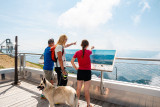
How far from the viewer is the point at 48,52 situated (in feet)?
9.62

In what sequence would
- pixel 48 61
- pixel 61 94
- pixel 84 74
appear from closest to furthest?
pixel 61 94
pixel 84 74
pixel 48 61

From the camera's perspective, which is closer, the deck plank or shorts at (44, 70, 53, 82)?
the deck plank

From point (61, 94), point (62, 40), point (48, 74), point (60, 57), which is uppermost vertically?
point (62, 40)

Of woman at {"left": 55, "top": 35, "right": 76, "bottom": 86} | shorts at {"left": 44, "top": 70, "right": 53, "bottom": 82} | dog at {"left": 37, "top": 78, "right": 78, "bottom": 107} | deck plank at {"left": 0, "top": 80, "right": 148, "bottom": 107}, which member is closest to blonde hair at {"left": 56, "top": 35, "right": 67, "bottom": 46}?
woman at {"left": 55, "top": 35, "right": 76, "bottom": 86}

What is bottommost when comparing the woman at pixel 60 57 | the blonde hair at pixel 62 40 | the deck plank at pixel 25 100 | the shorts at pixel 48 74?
the deck plank at pixel 25 100

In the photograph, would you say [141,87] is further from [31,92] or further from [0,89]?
[0,89]

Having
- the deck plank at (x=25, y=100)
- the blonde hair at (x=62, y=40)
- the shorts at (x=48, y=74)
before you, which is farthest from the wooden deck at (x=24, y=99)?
the blonde hair at (x=62, y=40)

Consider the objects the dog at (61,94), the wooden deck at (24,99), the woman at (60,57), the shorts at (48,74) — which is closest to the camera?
the dog at (61,94)

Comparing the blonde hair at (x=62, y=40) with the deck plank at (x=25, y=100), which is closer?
the blonde hair at (x=62, y=40)

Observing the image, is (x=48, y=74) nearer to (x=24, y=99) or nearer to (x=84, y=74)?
(x=24, y=99)

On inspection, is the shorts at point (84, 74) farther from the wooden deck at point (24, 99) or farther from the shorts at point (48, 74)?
the shorts at point (48, 74)

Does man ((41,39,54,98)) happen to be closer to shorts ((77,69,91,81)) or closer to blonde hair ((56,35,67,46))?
blonde hair ((56,35,67,46))

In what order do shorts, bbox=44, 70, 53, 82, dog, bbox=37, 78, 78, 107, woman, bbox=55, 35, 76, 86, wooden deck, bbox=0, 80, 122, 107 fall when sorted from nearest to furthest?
dog, bbox=37, 78, 78, 107 → woman, bbox=55, 35, 76, 86 → wooden deck, bbox=0, 80, 122, 107 → shorts, bbox=44, 70, 53, 82

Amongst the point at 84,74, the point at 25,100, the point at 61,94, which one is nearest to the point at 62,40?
the point at 84,74
